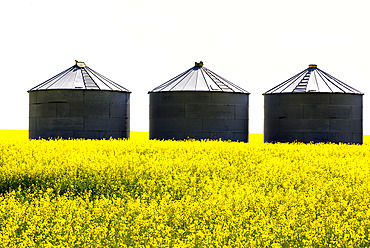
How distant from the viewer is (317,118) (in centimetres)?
2439

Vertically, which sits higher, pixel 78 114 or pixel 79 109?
pixel 79 109

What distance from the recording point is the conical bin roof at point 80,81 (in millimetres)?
24062

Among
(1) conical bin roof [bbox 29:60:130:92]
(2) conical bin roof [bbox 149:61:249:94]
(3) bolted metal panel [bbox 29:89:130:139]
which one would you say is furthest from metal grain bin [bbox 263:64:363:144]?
(3) bolted metal panel [bbox 29:89:130:139]

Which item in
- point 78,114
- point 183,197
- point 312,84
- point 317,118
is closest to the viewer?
point 183,197

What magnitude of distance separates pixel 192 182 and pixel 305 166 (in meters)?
4.10

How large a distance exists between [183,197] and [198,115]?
13.0 metres

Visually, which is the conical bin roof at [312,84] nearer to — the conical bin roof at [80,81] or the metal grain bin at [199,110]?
the metal grain bin at [199,110]

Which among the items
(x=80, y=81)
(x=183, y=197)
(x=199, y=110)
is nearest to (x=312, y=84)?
(x=199, y=110)

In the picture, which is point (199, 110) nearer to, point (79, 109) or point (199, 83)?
point (199, 83)

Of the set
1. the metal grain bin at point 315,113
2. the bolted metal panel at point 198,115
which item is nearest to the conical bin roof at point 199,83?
the bolted metal panel at point 198,115

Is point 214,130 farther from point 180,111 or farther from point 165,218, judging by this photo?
point 165,218

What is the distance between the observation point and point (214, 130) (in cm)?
2373

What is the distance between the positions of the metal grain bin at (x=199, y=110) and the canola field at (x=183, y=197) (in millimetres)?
3411

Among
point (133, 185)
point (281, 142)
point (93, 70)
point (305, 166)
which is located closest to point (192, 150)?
point (305, 166)
